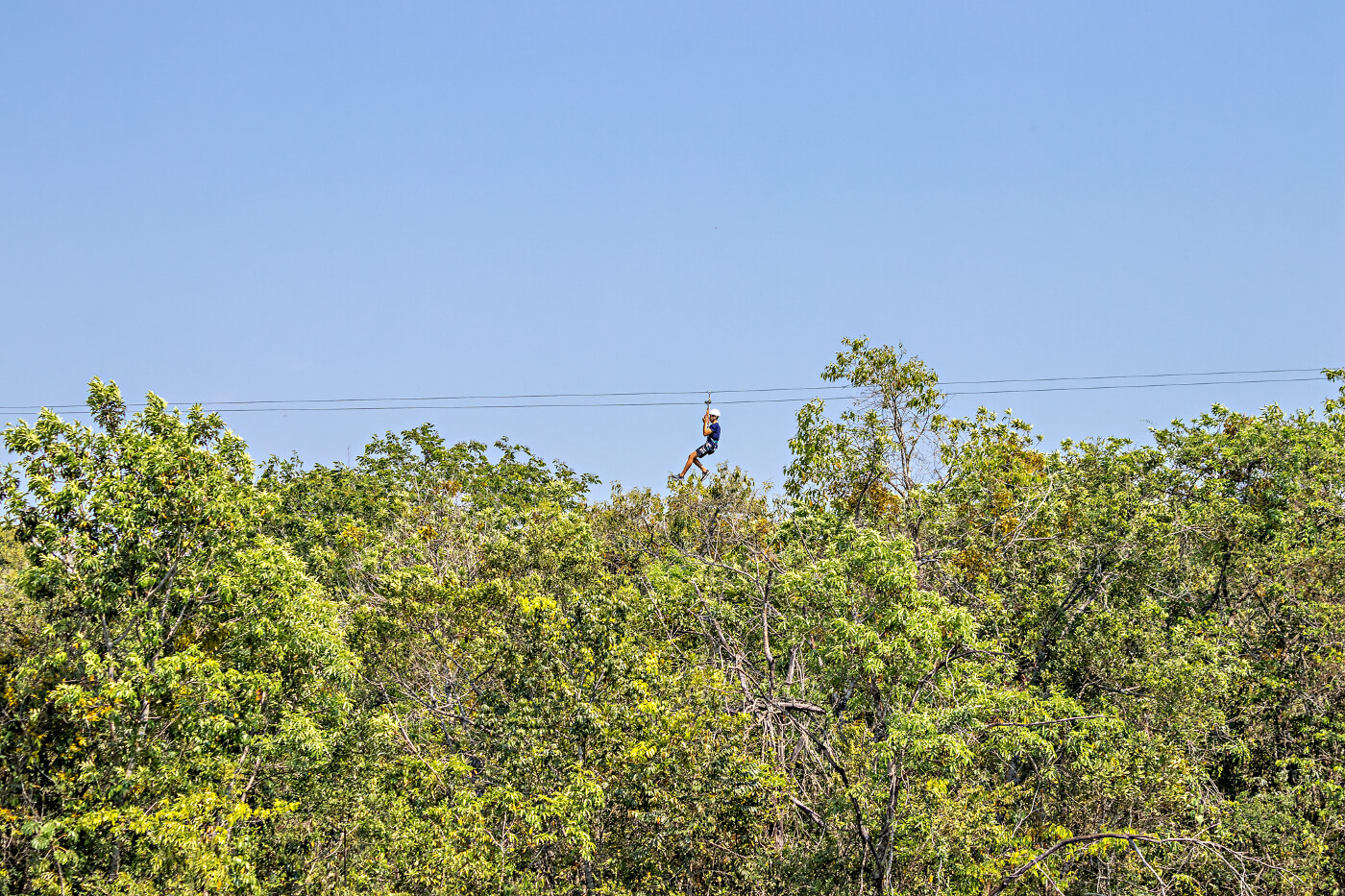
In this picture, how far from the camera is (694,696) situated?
1361 centimetres

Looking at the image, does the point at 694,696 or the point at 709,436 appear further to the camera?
the point at 709,436

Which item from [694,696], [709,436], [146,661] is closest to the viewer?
[694,696]

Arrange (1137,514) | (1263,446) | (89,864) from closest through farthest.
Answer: (89,864) < (1137,514) < (1263,446)

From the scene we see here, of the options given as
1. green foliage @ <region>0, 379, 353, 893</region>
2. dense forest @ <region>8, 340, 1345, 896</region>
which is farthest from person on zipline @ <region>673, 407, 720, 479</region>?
green foliage @ <region>0, 379, 353, 893</region>

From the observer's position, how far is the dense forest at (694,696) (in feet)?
42.3

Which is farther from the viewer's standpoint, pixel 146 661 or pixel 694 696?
pixel 146 661

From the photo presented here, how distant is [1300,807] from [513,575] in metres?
12.7

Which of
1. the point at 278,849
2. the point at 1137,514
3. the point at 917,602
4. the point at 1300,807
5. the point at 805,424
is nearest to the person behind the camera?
the point at 917,602

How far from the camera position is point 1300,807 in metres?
16.6

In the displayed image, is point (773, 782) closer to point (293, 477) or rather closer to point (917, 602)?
point (917, 602)

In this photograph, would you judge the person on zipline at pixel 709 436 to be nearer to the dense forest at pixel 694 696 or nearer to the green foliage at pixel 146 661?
the dense forest at pixel 694 696

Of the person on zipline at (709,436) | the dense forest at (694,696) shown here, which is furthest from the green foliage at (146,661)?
the person on zipline at (709,436)

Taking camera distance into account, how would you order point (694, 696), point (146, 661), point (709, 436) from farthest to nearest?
point (709, 436) < point (146, 661) < point (694, 696)

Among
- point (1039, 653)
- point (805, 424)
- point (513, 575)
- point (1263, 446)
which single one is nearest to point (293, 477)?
point (513, 575)
